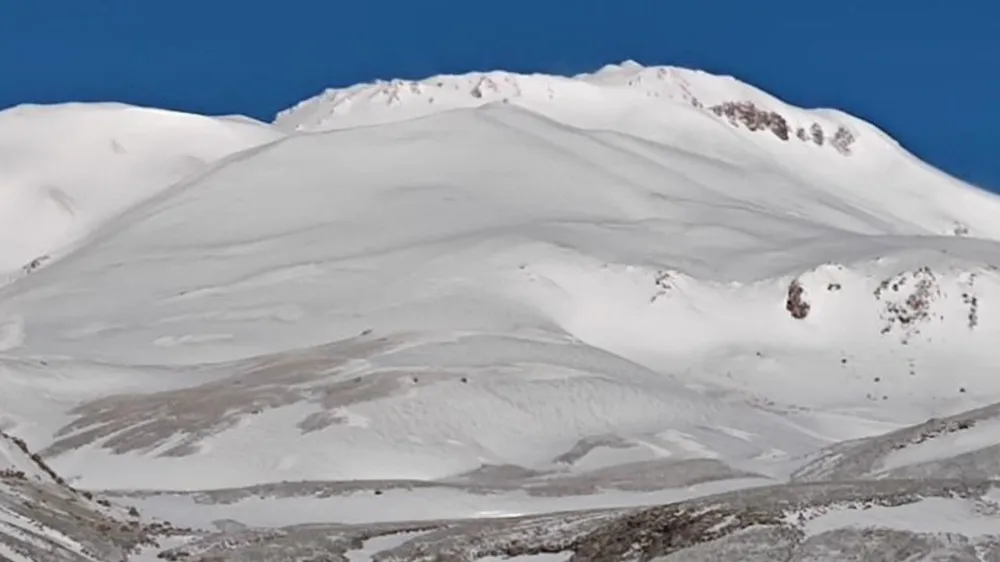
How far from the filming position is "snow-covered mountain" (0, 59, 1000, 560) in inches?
1863

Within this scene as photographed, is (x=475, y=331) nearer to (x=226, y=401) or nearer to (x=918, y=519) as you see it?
(x=226, y=401)

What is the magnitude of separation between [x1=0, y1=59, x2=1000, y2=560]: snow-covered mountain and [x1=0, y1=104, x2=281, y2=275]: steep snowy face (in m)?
0.45

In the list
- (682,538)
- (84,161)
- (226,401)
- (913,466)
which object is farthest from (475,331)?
(84,161)

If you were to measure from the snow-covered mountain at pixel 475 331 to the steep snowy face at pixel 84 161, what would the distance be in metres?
0.45

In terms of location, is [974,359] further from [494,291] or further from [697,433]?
[697,433]

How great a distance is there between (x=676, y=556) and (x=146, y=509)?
1778 cm

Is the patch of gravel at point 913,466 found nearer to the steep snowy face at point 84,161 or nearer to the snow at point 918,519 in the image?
the snow at point 918,519

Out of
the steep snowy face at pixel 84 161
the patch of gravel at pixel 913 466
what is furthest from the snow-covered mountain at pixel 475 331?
the steep snowy face at pixel 84 161

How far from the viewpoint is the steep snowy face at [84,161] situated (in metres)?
151

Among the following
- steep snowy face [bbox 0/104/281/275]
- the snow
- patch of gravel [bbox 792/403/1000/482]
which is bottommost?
the snow

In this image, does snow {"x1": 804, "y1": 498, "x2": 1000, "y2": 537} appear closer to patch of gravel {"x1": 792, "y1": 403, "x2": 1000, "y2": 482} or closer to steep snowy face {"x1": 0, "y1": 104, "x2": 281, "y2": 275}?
patch of gravel {"x1": 792, "y1": 403, "x2": 1000, "y2": 482}

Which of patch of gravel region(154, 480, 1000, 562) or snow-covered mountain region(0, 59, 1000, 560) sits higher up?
snow-covered mountain region(0, 59, 1000, 560)

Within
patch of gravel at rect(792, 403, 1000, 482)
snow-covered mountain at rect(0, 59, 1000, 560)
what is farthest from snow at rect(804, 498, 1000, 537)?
patch of gravel at rect(792, 403, 1000, 482)

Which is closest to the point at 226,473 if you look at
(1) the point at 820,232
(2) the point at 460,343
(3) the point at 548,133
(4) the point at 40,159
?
(2) the point at 460,343
